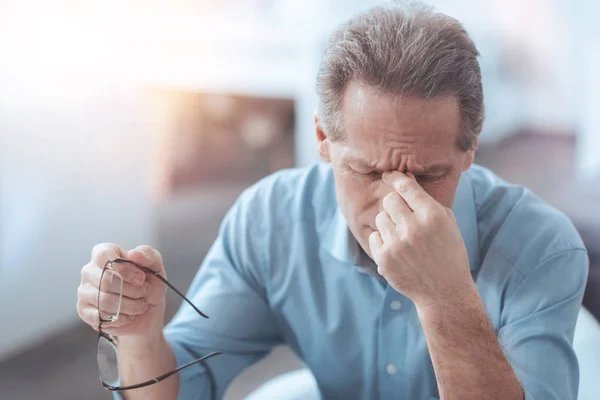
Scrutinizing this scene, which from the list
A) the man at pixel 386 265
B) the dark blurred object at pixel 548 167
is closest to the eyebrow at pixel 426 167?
the man at pixel 386 265

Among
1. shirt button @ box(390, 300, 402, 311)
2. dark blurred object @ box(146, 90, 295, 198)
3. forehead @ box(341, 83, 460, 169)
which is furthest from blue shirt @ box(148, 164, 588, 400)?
dark blurred object @ box(146, 90, 295, 198)

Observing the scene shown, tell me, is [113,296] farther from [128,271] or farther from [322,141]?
[322,141]

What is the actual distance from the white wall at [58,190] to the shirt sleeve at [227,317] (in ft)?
3.90

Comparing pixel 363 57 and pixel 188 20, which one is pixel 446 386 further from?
pixel 188 20

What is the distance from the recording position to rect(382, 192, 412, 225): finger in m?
0.88

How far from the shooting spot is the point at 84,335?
2322mm

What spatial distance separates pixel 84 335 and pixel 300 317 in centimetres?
138

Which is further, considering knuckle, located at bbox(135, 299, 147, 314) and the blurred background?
the blurred background

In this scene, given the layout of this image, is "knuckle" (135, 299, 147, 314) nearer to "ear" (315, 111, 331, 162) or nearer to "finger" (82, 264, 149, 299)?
"finger" (82, 264, 149, 299)

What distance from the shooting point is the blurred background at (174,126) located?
1981 mm

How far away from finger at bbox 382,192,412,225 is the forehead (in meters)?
0.06

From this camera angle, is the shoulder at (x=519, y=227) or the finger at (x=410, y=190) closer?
the finger at (x=410, y=190)

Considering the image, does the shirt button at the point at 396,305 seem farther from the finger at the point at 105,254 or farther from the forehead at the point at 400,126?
the finger at the point at 105,254

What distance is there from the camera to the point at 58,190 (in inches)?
92.6
